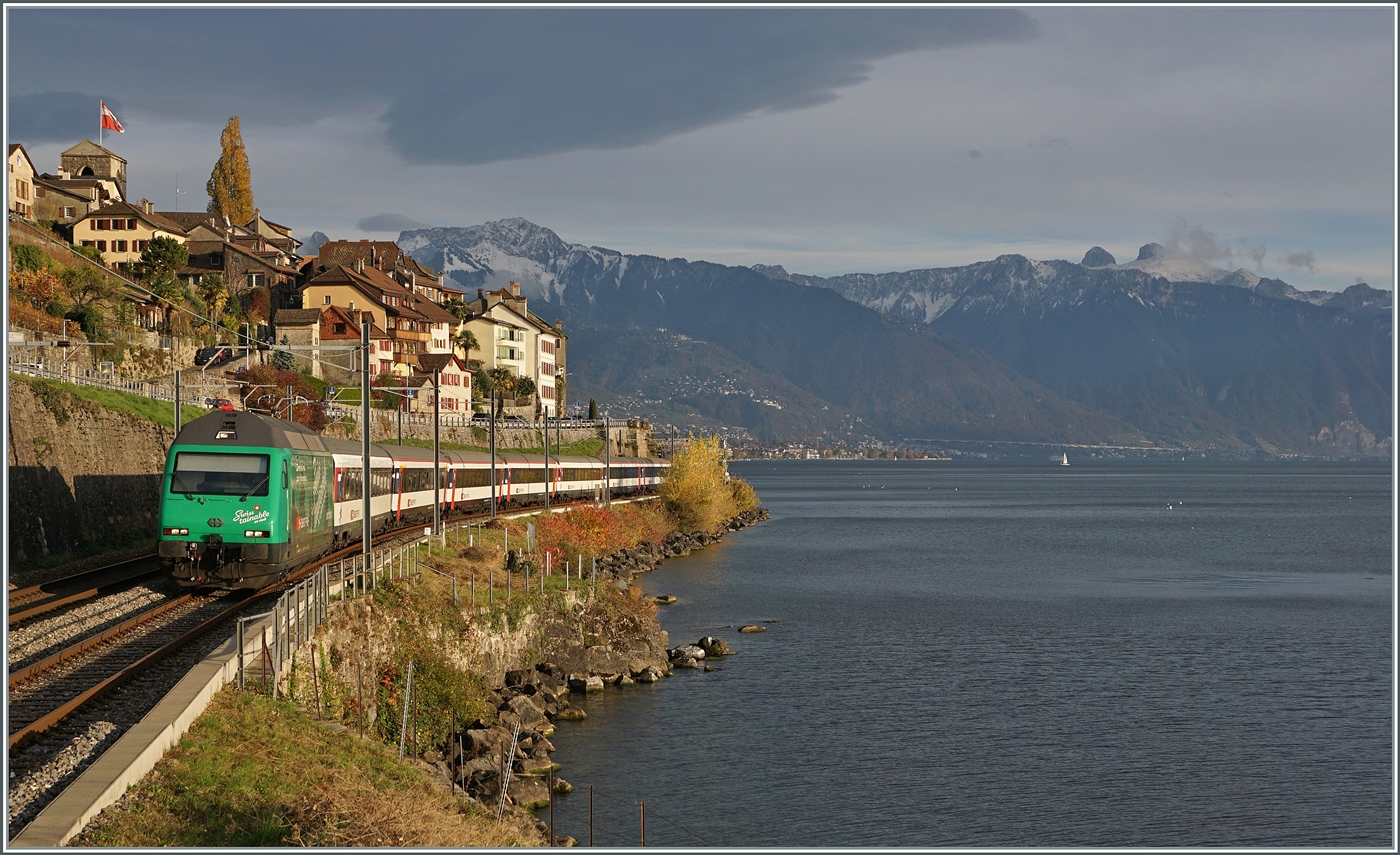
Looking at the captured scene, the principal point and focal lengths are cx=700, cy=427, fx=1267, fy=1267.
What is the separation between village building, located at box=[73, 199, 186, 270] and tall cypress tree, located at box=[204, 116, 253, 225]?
3448 cm

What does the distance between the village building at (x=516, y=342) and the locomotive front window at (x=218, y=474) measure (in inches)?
4197

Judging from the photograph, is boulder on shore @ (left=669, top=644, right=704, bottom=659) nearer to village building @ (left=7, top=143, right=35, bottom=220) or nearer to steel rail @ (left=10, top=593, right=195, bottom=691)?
steel rail @ (left=10, top=593, right=195, bottom=691)

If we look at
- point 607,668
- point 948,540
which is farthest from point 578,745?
point 948,540

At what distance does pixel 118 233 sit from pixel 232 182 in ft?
128

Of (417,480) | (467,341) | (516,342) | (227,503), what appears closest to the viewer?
(227,503)

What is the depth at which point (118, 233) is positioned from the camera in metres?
109

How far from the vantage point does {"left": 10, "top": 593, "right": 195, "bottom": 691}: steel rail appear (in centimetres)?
1947

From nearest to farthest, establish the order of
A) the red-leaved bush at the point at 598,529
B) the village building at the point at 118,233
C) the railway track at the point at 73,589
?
the railway track at the point at 73,589 < the red-leaved bush at the point at 598,529 < the village building at the point at 118,233

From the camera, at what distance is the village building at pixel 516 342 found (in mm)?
138000

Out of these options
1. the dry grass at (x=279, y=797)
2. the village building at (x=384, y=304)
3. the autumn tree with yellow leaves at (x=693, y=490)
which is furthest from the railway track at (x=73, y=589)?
the village building at (x=384, y=304)

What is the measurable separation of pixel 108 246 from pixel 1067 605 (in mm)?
85206

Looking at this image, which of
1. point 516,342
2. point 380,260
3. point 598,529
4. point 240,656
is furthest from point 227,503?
point 516,342

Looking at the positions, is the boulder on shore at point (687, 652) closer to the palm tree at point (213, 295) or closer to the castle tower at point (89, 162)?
the palm tree at point (213, 295)

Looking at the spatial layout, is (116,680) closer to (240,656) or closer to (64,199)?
(240,656)
